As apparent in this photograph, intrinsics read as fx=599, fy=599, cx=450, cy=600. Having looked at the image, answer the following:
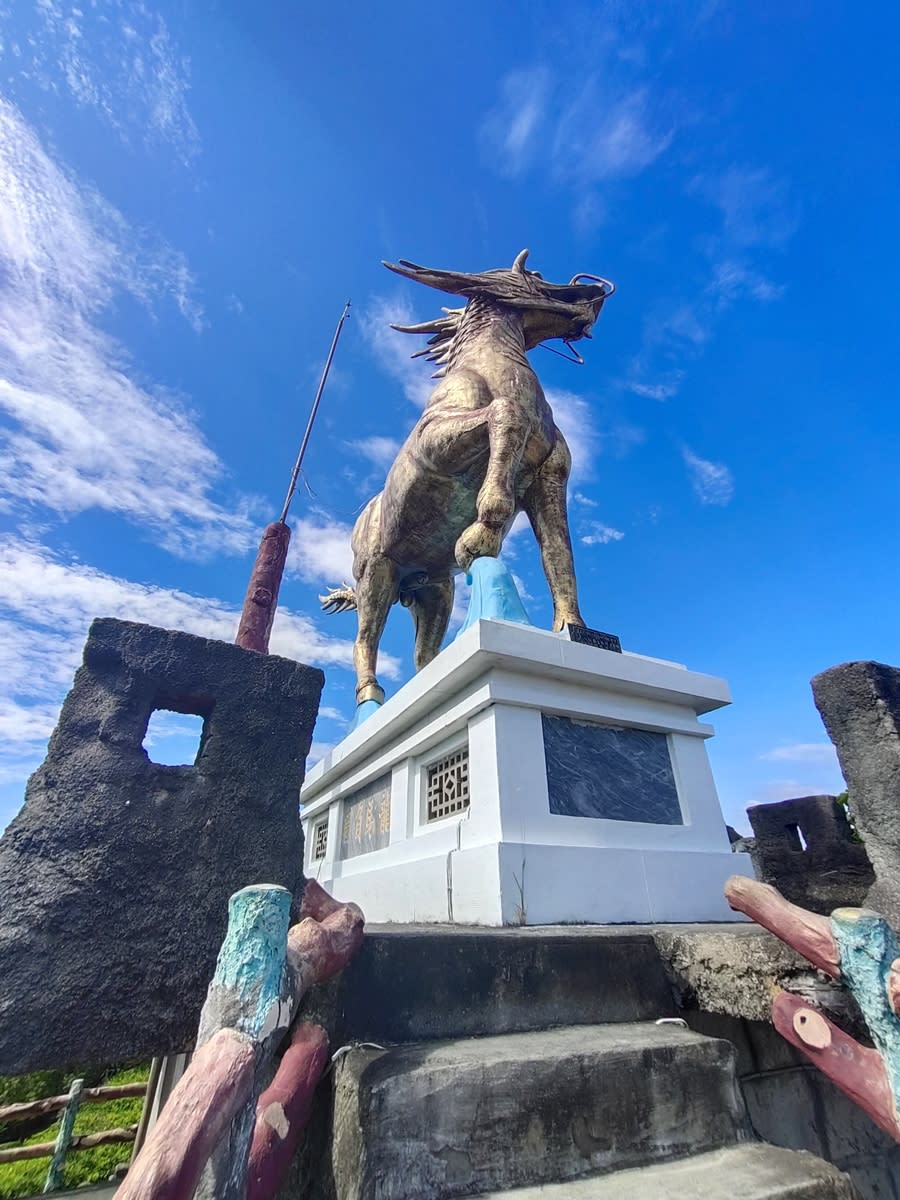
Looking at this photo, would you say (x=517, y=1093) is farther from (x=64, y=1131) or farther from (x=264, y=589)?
(x=64, y=1131)

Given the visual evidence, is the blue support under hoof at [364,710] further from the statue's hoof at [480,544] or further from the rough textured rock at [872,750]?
the rough textured rock at [872,750]

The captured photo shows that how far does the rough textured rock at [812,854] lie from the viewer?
163 inches

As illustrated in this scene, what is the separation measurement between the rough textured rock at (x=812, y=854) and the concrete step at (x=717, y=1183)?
2995mm

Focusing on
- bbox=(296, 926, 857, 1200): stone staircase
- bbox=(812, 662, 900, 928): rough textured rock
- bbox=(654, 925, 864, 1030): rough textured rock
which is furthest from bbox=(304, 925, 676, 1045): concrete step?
bbox=(812, 662, 900, 928): rough textured rock

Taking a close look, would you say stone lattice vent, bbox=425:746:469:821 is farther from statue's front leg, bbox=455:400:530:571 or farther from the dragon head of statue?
the dragon head of statue

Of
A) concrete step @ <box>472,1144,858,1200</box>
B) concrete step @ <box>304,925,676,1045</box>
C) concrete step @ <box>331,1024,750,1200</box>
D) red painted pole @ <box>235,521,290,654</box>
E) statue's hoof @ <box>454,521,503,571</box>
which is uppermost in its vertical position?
statue's hoof @ <box>454,521,503,571</box>

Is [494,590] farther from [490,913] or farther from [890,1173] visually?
[890,1173]

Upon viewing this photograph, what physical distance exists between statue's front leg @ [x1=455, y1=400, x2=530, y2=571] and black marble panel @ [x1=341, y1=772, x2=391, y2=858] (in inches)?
80.1

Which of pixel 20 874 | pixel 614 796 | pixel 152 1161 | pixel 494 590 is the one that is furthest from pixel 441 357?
pixel 152 1161

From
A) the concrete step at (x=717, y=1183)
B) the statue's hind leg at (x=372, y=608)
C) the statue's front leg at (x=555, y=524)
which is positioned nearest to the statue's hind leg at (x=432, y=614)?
the statue's hind leg at (x=372, y=608)

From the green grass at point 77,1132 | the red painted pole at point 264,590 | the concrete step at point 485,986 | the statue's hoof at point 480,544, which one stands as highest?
the statue's hoof at point 480,544

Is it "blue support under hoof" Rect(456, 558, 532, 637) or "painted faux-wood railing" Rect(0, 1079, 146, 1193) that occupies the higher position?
"blue support under hoof" Rect(456, 558, 532, 637)

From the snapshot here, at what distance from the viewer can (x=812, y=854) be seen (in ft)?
14.3

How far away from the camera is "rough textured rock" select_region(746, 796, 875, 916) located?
415 centimetres
